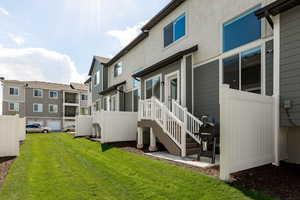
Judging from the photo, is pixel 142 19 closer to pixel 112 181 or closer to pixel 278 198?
pixel 112 181

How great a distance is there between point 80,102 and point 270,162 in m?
39.4

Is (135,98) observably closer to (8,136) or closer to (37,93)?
(8,136)

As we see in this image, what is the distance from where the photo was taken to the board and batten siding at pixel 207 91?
7.80 metres

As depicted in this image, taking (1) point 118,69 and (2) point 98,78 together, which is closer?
(1) point 118,69

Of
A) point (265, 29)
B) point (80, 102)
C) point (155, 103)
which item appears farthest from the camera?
point (80, 102)

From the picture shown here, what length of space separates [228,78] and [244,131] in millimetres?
3259

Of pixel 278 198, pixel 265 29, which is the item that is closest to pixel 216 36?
pixel 265 29

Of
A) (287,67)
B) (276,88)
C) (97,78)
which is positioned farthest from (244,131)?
(97,78)

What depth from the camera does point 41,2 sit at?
9359 millimetres

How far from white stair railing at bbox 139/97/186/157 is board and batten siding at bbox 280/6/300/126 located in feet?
10.6

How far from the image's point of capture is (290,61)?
16.7 feet

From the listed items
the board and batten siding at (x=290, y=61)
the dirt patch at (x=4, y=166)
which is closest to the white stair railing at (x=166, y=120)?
the board and batten siding at (x=290, y=61)

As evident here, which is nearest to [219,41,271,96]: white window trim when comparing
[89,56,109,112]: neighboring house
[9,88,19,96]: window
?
[89,56,109,112]: neighboring house

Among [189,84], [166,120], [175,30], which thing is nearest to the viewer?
[166,120]
